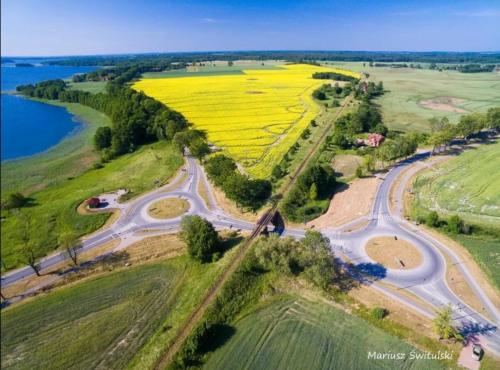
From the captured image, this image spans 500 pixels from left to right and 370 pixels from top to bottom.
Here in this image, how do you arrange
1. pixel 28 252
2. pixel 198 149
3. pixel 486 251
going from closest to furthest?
pixel 28 252, pixel 486 251, pixel 198 149

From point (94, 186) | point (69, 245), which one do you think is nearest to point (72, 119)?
point (94, 186)

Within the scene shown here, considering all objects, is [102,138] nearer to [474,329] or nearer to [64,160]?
[64,160]

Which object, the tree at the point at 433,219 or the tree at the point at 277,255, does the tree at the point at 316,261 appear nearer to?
the tree at the point at 277,255

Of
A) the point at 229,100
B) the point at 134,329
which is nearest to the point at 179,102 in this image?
the point at 229,100

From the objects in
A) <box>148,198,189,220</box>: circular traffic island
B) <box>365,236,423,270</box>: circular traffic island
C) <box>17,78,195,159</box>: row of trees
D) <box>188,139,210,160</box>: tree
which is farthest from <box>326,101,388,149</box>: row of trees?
<box>148,198,189,220</box>: circular traffic island

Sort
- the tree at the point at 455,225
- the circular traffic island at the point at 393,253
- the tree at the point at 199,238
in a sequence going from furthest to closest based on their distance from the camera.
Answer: the tree at the point at 455,225
the tree at the point at 199,238
the circular traffic island at the point at 393,253

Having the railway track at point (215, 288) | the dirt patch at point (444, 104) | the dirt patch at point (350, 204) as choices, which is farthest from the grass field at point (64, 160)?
the dirt patch at point (444, 104)
